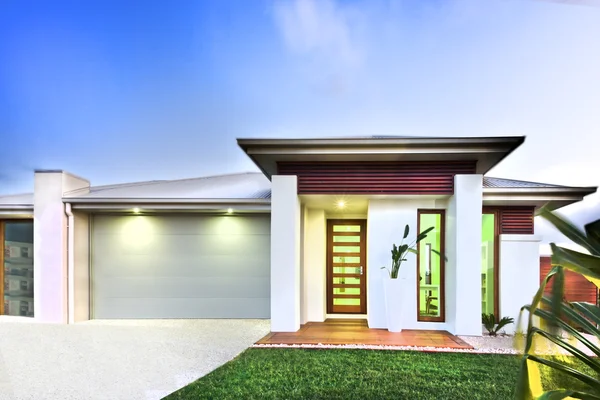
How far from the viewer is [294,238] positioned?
6602 millimetres

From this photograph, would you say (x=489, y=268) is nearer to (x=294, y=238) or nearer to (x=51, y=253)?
(x=294, y=238)

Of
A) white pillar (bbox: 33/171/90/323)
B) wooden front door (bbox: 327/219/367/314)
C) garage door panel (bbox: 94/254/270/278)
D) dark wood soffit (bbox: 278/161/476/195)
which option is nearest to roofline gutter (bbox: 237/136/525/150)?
dark wood soffit (bbox: 278/161/476/195)

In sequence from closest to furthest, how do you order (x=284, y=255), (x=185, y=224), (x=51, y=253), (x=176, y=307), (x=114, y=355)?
(x=114, y=355), (x=284, y=255), (x=51, y=253), (x=176, y=307), (x=185, y=224)

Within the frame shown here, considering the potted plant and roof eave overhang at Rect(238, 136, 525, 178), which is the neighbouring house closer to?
roof eave overhang at Rect(238, 136, 525, 178)

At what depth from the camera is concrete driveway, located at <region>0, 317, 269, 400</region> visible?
4.21 metres

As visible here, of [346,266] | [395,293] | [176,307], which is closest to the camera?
[395,293]

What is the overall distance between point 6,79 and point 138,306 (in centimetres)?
768

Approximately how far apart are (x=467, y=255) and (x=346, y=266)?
8.94 ft

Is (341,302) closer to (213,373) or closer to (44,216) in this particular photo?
(213,373)

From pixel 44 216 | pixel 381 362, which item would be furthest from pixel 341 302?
pixel 44 216

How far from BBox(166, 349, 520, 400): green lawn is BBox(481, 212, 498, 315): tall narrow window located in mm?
2418

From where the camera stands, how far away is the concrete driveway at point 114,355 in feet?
13.8

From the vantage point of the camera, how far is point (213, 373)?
179 inches

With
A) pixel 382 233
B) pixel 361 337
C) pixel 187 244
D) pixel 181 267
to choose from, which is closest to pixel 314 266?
pixel 382 233
